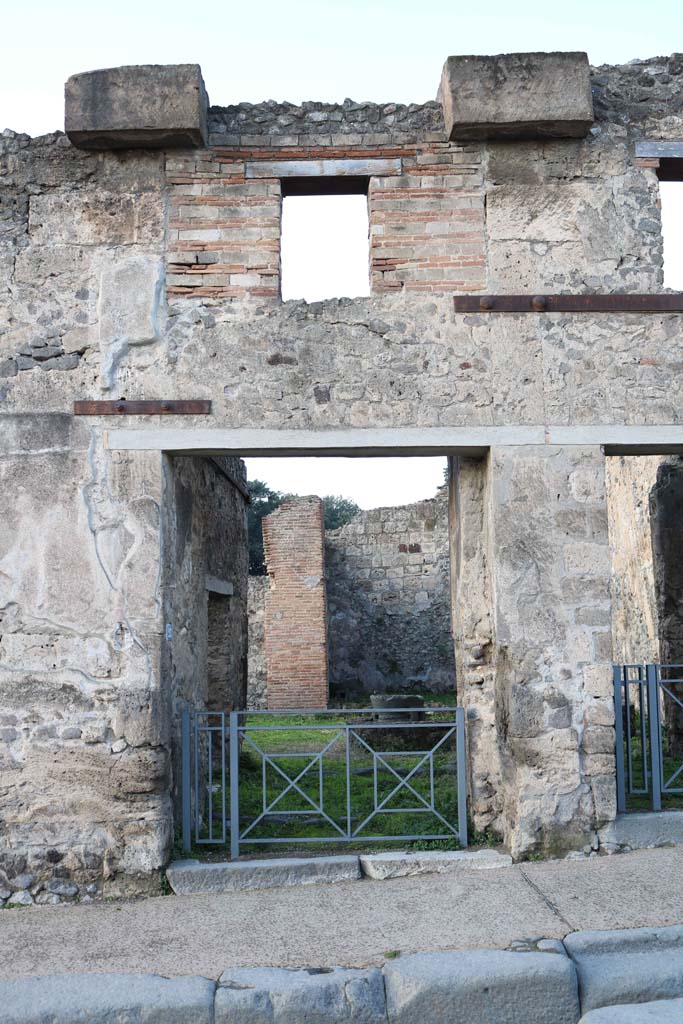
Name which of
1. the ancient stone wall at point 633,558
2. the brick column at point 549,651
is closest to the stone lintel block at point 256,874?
the brick column at point 549,651

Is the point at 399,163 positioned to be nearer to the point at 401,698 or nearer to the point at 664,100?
the point at 664,100

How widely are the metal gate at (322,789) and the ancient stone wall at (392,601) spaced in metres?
6.06

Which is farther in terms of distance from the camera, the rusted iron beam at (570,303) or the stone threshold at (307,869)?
the rusted iron beam at (570,303)

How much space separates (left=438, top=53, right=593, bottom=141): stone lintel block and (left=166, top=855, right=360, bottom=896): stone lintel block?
4707mm

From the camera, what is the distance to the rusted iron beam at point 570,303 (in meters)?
6.11

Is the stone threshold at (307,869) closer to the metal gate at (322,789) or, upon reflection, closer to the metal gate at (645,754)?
the metal gate at (322,789)

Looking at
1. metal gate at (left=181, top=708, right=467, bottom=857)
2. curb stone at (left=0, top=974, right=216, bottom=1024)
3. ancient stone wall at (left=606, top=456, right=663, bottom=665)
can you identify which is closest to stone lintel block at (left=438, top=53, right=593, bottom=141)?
metal gate at (left=181, top=708, right=467, bottom=857)

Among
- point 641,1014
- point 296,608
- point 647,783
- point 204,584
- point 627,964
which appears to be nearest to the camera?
point 641,1014

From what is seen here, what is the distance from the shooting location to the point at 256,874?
5.68 metres

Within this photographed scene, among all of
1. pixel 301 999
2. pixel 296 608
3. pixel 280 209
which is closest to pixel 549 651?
pixel 301 999

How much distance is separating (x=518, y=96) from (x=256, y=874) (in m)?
5.15

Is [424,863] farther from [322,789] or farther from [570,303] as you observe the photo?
→ [570,303]

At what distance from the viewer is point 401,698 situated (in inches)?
483

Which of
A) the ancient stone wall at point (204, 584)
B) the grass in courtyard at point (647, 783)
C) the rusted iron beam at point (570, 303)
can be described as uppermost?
the rusted iron beam at point (570, 303)
